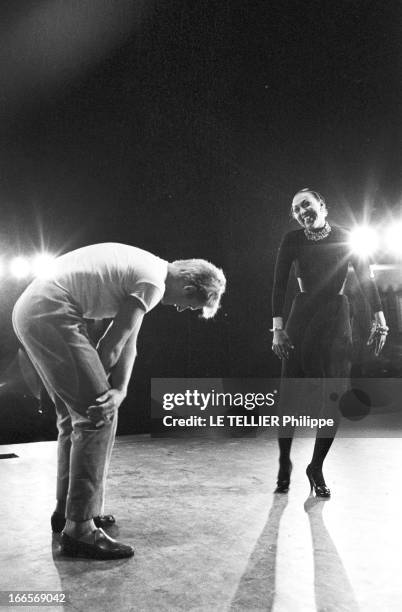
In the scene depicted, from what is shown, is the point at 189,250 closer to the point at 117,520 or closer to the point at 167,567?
the point at 117,520

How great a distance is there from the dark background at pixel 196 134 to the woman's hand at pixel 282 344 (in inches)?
123

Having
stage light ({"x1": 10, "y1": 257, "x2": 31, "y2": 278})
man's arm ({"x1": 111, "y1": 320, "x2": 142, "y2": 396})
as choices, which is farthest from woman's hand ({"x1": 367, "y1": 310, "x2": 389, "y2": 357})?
stage light ({"x1": 10, "y1": 257, "x2": 31, "y2": 278})

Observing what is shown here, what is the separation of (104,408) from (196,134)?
16.3 ft

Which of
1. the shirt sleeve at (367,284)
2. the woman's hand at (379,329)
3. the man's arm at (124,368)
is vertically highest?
the shirt sleeve at (367,284)

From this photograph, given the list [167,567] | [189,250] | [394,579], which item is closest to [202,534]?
[167,567]

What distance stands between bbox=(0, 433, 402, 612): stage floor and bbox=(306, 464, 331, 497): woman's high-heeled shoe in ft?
0.20

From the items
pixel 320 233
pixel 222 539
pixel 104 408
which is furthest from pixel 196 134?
pixel 222 539

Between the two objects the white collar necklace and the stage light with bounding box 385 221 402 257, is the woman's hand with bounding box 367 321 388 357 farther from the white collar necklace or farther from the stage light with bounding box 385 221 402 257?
the stage light with bounding box 385 221 402 257

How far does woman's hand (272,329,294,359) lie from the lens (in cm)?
282

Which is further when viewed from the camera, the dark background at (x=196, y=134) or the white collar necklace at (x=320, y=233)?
the dark background at (x=196, y=134)

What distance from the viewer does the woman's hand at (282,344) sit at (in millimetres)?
2820

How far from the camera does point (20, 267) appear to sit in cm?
879

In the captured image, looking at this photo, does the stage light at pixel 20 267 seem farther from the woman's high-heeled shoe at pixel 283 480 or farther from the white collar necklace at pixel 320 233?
the woman's high-heeled shoe at pixel 283 480

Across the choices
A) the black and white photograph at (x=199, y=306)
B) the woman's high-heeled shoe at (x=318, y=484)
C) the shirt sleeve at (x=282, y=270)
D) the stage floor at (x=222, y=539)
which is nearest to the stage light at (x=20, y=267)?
the black and white photograph at (x=199, y=306)
